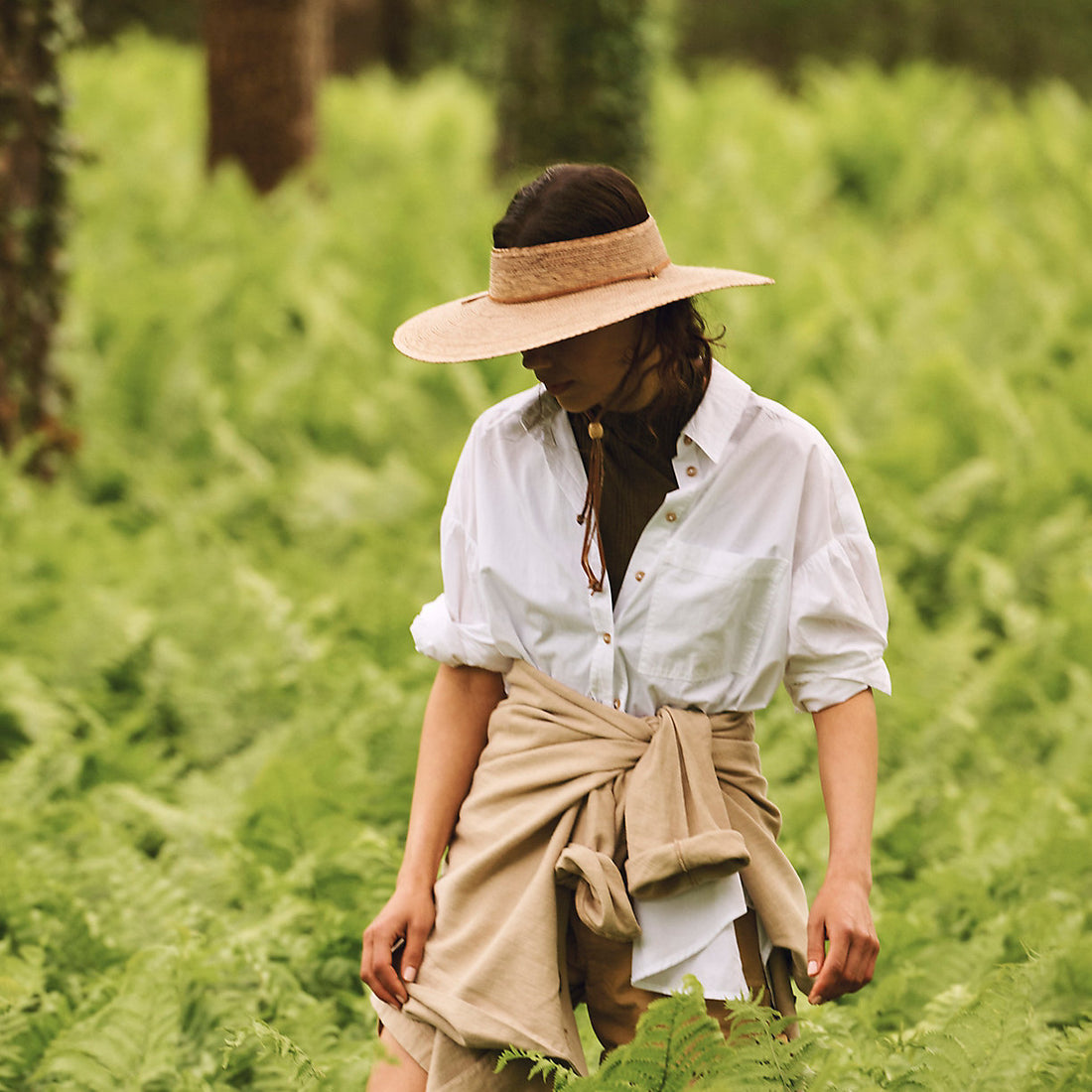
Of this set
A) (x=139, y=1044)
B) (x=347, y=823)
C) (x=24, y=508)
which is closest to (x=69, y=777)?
(x=347, y=823)

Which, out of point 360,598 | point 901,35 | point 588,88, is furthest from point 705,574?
point 901,35

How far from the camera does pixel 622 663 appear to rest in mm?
2211

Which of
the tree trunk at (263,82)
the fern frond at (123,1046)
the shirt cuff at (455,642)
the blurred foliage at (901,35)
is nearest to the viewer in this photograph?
the shirt cuff at (455,642)

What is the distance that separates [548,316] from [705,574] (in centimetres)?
42

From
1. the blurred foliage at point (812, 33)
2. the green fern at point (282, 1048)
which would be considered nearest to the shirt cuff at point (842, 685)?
the green fern at point (282, 1048)

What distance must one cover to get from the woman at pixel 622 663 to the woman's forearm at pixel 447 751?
2 cm

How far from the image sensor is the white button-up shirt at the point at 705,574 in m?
2.16

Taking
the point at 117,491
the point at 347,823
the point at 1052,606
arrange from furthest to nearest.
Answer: the point at 117,491 < the point at 1052,606 < the point at 347,823

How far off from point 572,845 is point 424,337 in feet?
2.47

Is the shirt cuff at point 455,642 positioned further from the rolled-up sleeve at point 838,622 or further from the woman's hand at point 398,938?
the rolled-up sleeve at point 838,622

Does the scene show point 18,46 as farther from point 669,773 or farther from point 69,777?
point 669,773

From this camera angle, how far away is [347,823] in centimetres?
406

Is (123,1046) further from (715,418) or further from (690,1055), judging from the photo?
(715,418)

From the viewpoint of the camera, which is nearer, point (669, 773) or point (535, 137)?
point (669, 773)
